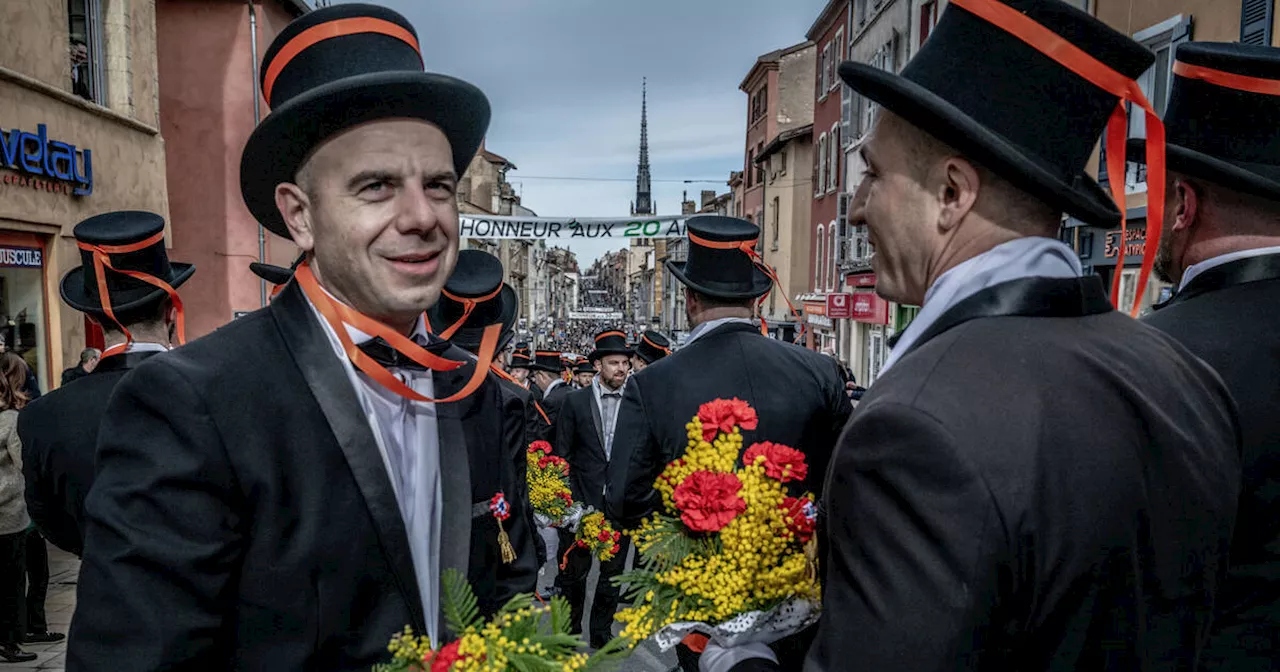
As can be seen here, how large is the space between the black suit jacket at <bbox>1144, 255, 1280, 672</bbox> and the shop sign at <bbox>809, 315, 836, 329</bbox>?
2281cm

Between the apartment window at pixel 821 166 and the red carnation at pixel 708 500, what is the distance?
23.8 metres

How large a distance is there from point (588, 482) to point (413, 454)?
4352mm

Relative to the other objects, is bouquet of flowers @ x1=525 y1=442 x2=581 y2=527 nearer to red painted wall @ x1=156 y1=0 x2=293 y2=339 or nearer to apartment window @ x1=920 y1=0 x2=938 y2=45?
red painted wall @ x1=156 y1=0 x2=293 y2=339

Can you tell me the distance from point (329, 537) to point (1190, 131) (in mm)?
2663

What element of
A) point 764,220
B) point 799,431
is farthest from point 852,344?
point 799,431

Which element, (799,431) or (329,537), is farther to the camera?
(799,431)

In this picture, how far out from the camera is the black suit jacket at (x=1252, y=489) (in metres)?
1.90

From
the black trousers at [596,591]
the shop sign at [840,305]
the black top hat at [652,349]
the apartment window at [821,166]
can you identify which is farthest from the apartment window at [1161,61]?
the apartment window at [821,166]

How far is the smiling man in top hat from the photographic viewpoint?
145cm

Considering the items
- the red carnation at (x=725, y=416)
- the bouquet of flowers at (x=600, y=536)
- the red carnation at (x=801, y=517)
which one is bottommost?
the bouquet of flowers at (x=600, y=536)

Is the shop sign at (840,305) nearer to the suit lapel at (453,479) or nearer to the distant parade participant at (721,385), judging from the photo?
the distant parade participant at (721,385)

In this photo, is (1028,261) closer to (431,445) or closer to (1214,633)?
(1214,633)

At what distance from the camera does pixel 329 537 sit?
1622 mm

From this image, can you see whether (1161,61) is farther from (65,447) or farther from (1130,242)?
(65,447)
